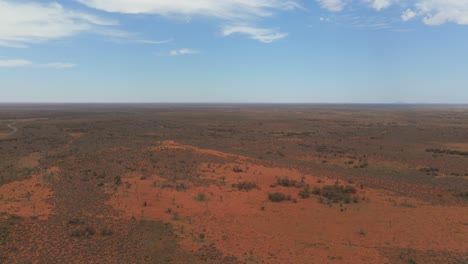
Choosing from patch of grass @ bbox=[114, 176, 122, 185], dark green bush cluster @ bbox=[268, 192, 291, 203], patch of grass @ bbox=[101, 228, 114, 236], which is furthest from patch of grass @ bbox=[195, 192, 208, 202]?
patch of grass @ bbox=[114, 176, 122, 185]

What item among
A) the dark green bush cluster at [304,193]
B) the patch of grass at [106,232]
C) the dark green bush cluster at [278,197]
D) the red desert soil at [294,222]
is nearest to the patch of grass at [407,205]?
the red desert soil at [294,222]

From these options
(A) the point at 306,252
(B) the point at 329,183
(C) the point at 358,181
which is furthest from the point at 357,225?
(C) the point at 358,181

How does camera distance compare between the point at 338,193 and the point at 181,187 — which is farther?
the point at 181,187

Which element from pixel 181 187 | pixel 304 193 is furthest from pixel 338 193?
pixel 181 187

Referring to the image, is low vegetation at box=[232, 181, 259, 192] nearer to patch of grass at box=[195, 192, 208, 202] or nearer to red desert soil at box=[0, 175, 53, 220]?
patch of grass at box=[195, 192, 208, 202]

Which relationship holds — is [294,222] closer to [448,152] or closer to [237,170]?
[237,170]

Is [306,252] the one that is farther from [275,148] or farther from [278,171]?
[275,148]
